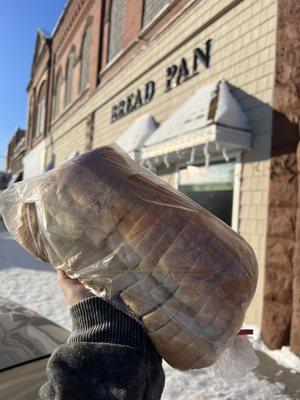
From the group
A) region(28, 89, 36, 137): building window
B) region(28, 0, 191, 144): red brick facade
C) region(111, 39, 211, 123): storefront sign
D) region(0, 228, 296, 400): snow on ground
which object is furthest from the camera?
region(28, 89, 36, 137): building window

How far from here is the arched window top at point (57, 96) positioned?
18672 mm

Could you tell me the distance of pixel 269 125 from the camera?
5.67m

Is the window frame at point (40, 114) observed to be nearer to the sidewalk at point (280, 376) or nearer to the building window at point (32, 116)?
the building window at point (32, 116)

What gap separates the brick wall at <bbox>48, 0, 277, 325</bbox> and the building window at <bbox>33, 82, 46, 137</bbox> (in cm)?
1373

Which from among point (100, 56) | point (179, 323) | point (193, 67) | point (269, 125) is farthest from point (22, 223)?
point (100, 56)

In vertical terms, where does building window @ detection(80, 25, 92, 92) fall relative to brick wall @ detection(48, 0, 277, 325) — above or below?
above

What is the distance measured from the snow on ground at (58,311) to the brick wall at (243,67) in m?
1.49

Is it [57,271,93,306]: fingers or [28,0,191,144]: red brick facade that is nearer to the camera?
[57,271,93,306]: fingers

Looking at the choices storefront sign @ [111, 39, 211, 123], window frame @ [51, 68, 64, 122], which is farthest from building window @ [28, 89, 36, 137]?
storefront sign @ [111, 39, 211, 123]

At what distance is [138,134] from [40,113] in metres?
16.4

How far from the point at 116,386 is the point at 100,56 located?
12.6 metres

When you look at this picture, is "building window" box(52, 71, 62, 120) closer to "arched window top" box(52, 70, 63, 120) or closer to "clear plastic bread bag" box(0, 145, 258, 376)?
"arched window top" box(52, 70, 63, 120)

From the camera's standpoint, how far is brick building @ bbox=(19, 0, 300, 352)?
5.19 m

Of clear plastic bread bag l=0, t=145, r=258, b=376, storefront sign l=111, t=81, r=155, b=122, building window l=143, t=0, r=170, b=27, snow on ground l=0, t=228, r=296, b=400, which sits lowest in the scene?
snow on ground l=0, t=228, r=296, b=400
